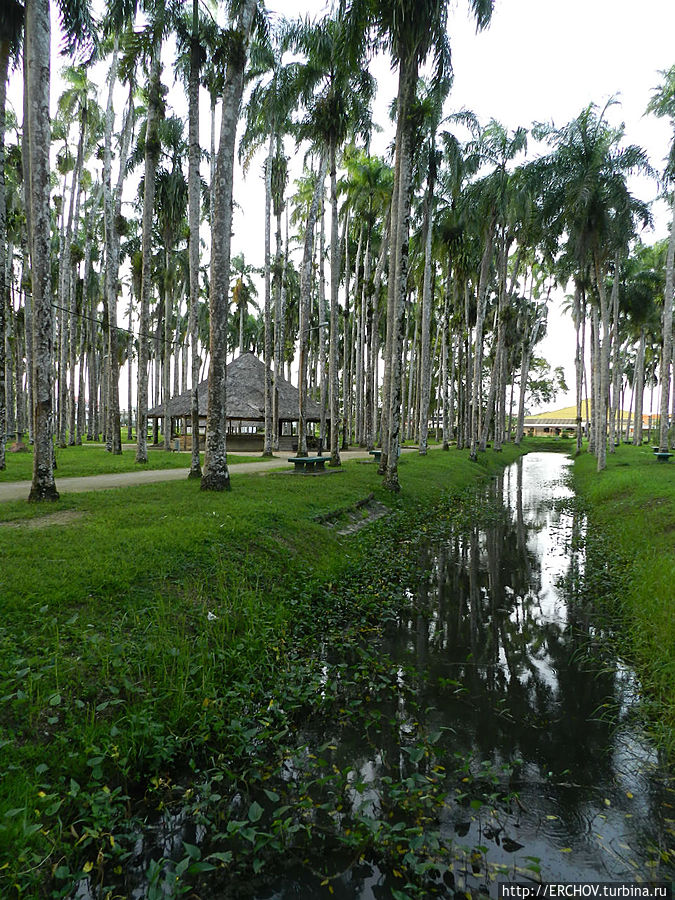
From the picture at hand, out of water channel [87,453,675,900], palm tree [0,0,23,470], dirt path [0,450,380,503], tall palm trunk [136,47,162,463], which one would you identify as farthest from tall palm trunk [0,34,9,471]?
water channel [87,453,675,900]

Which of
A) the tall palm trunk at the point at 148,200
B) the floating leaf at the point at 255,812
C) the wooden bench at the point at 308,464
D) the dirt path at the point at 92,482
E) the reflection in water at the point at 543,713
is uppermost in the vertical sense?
the tall palm trunk at the point at 148,200

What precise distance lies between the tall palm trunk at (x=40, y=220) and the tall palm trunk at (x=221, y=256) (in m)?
3.25

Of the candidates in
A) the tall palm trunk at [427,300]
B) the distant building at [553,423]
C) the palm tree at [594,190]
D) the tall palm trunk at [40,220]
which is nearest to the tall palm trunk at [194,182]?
the tall palm trunk at [40,220]

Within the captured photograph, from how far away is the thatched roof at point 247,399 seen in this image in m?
31.5

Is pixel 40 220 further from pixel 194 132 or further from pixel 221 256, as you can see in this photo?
pixel 194 132

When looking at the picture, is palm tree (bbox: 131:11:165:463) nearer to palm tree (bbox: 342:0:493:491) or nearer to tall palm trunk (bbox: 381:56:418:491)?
palm tree (bbox: 342:0:493:491)

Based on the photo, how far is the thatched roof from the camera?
104 feet

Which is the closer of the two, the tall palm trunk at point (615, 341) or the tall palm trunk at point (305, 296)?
the tall palm trunk at point (305, 296)

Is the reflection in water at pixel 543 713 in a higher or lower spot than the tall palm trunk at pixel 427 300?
lower

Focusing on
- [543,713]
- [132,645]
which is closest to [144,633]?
[132,645]

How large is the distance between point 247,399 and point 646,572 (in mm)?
28742

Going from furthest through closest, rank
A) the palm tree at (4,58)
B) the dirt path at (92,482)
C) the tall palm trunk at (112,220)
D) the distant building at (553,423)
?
the distant building at (553,423), the tall palm trunk at (112,220), the palm tree at (4,58), the dirt path at (92,482)

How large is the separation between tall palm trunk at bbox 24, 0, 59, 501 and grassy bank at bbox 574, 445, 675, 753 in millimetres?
9873

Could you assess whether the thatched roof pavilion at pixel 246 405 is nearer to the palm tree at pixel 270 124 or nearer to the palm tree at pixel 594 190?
the palm tree at pixel 270 124
